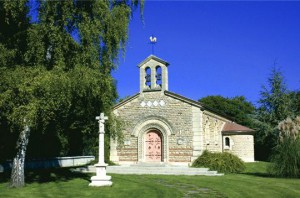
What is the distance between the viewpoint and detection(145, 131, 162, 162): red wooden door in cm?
2452

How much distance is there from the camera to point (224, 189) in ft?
42.5

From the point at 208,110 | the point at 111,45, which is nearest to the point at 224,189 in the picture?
the point at 111,45

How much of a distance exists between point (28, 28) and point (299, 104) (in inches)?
1196

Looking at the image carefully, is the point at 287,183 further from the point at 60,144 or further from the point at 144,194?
the point at 60,144

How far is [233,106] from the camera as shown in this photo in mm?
49688

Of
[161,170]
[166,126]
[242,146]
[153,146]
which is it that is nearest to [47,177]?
[161,170]

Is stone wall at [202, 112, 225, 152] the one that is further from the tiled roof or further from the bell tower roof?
the bell tower roof

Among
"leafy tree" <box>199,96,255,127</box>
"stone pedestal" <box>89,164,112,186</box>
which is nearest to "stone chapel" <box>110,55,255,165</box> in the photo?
"stone pedestal" <box>89,164,112,186</box>

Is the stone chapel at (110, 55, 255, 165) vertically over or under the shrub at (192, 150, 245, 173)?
over

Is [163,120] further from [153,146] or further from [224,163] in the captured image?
[224,163]

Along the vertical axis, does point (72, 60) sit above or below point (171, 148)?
above

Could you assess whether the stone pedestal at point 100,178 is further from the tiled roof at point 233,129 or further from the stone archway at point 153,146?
the tiled roof at point 233,129

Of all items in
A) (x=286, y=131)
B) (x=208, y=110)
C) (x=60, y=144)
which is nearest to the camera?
(x=286, y=131)

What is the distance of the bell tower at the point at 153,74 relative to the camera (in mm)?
24531
